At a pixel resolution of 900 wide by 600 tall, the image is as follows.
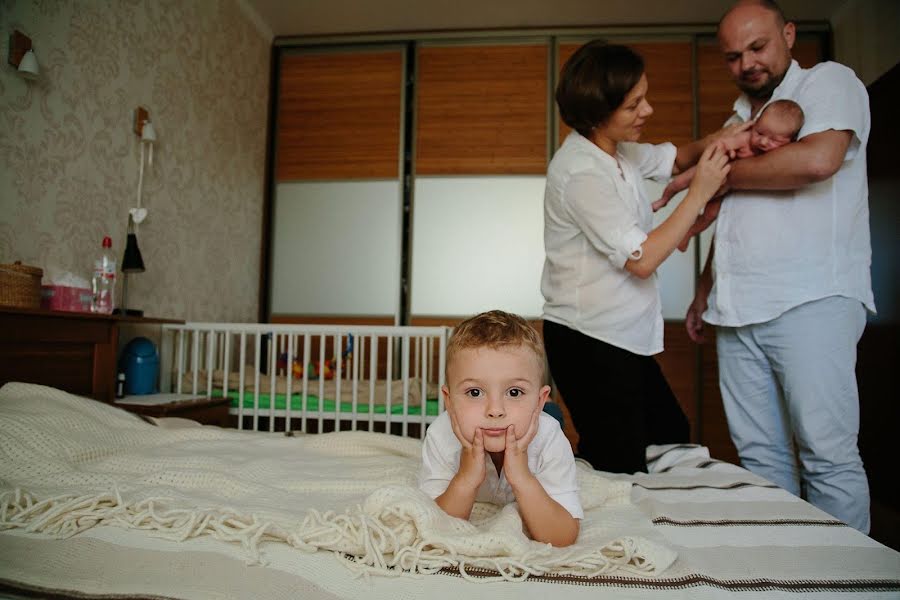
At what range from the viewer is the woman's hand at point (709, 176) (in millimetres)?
1408

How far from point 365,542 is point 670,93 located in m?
3.79

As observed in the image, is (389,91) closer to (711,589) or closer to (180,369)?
(180,369)

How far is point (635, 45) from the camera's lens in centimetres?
373

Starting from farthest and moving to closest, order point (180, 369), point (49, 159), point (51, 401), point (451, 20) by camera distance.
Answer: point (451, 20) → point (180, 369) → point (49, 159) → point (51, 401)

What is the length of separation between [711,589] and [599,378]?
685 millimetres

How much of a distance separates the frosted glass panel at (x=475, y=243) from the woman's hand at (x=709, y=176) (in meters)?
2.28

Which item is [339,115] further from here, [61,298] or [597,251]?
[597,251]

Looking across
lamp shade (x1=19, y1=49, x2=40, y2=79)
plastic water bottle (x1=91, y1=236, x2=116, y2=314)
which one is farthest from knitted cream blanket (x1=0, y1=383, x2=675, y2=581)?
lamp shade (x1=19, y1=49, x2=40, y2=79)

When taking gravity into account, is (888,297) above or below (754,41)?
below

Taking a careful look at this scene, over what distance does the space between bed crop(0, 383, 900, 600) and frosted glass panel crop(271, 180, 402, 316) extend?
8.96 ft

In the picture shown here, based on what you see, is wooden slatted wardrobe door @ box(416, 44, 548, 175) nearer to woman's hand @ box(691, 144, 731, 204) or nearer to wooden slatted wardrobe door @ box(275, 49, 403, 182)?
wooden slatted wardrobe door @ box(275, 49, 403, 182)

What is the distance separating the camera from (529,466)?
0.93 meters

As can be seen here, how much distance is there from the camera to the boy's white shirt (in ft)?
2.90

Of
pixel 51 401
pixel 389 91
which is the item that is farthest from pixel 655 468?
pixel 389 91
